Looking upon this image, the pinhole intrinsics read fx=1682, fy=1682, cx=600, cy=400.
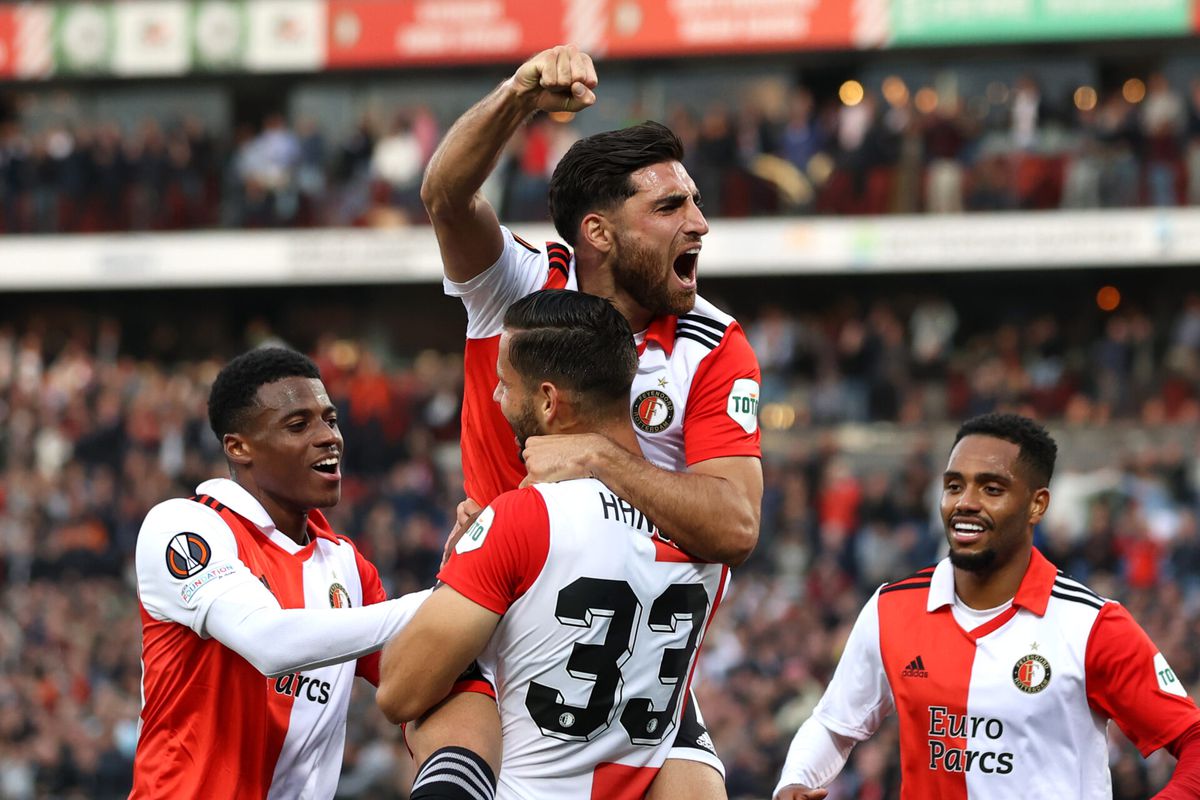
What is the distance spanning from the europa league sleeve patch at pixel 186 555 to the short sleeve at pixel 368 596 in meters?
0.69

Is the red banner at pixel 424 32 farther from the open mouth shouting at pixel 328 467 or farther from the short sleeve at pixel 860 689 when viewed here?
the open mouth shouting at pixel 328 467

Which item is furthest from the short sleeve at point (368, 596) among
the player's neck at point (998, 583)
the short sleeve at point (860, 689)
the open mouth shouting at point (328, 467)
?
the player's neck at point (998, 583)

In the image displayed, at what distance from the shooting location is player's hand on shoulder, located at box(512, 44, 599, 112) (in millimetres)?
4332

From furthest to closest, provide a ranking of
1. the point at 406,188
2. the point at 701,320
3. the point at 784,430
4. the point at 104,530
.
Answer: the point at 406,188
the point at 784,430
the point at 104,530
the point at 701,320

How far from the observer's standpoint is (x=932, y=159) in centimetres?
2095

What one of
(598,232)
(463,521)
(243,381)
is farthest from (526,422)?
(243,381)

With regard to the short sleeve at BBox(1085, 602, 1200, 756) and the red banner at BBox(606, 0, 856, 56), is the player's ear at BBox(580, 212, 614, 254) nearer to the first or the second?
the short sleeve at BBox(1085, 602, 1200, 756)

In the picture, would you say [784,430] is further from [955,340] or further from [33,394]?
[33,394]

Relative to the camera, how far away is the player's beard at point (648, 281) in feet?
15.6

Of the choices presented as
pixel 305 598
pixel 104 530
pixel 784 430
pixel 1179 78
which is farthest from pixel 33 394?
pixel 305 598

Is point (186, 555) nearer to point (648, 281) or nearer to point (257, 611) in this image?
point (257, 611)

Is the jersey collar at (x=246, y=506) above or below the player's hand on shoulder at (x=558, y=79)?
below

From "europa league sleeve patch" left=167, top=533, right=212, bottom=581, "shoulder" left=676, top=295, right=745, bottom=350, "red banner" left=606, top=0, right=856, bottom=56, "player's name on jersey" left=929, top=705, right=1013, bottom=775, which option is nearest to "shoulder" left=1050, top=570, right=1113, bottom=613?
"player's name on jersey" left=929, top=705, right=1013, bottom=775

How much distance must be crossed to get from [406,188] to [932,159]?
7.02m
